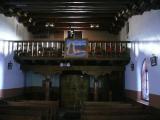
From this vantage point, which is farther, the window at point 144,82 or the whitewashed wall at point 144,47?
the window at point 144,82

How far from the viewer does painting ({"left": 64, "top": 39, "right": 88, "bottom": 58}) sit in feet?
44.5

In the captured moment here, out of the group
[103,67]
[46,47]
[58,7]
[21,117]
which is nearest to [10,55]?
[46,47]

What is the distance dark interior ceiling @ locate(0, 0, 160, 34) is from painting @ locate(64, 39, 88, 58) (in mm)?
1569

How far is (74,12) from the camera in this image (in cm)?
1434

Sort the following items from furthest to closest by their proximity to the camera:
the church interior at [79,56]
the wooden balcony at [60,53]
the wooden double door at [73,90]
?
1. the wooden double door at [73,90]
2. the wooden balcony at [60,53]
3. the church interior at [79,56]

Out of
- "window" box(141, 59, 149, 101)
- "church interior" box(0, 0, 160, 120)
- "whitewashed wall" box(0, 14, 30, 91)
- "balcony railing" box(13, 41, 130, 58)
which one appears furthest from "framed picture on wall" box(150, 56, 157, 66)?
"whitewashed wall" box(0, 14, 30, 91)

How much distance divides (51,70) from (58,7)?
336cm

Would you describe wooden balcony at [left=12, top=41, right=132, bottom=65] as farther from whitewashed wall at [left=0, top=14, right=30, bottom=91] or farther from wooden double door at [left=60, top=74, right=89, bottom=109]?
wooden double door at [left=60, top=74, right=89, bottom=109]

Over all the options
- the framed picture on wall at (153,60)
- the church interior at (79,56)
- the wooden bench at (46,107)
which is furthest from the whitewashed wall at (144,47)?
the wooden bench at (46,107)

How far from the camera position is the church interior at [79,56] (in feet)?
34.4

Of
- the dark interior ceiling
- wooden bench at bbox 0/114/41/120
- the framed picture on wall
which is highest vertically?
the dark interior ceiling

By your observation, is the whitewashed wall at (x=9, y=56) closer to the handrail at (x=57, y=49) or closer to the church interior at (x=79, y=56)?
the church interior at (x=79, y=56)

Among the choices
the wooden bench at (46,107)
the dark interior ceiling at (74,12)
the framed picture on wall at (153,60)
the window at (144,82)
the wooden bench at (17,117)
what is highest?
the dark interior ceiling at (74,12)

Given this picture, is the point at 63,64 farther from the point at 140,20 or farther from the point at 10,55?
the point at 140,20
